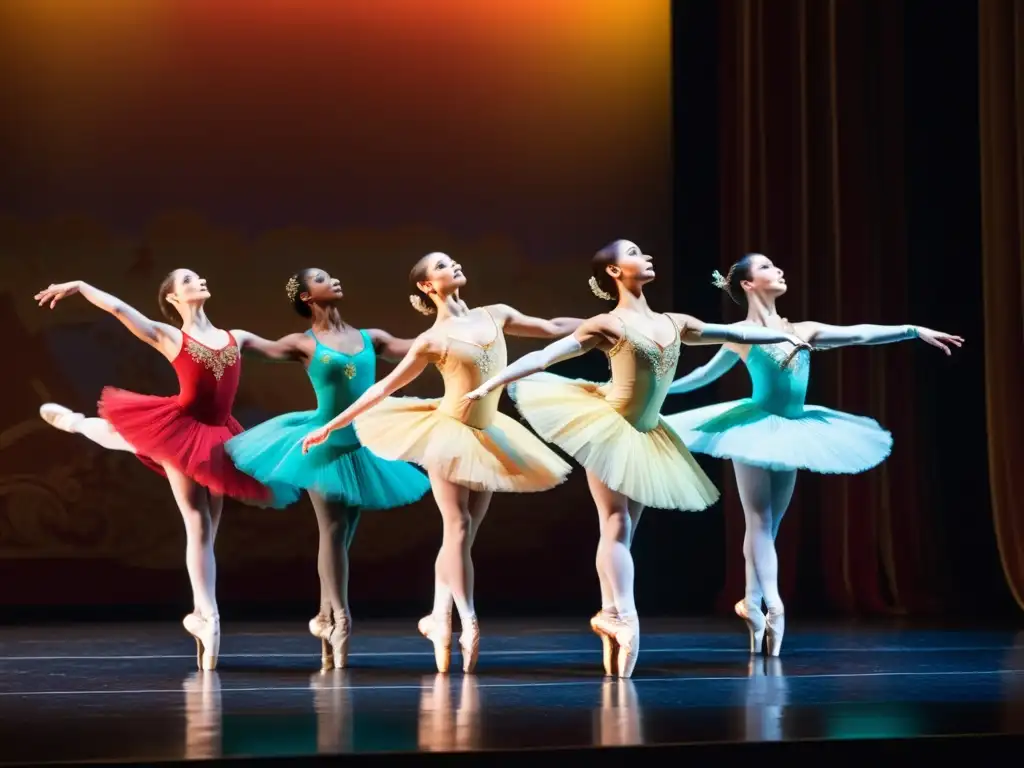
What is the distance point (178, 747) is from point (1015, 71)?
497 centimetres

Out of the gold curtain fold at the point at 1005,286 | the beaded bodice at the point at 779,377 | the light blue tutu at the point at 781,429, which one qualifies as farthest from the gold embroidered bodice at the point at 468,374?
the gold curtain fold at the point at 1005,286

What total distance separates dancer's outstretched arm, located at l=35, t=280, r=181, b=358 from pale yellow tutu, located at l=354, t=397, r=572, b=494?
68 cm

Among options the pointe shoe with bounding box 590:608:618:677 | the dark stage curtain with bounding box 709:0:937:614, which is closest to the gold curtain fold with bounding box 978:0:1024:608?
the dark stage curtain with bounding box 709:0:937:614

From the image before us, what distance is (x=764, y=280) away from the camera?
4.88 m

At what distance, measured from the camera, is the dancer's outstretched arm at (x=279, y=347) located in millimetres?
4676

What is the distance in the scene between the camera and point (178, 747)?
2994 millimetres

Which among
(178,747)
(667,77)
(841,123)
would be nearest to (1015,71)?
(841,123)

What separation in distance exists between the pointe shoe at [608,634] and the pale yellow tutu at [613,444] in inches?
14.7

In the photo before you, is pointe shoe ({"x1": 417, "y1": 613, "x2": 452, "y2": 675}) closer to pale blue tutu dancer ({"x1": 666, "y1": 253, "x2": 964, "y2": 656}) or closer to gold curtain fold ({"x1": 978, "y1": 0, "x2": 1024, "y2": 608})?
pale blue tutu dancer ({"x1": 666, "y1": 253, "x2": 964, "y2": 656})

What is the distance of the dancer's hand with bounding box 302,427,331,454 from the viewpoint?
432cm

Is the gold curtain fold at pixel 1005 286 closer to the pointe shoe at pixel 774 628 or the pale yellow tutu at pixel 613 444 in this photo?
the pointe shoe at pixel 774 628

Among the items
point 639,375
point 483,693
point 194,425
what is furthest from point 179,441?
point 639,375

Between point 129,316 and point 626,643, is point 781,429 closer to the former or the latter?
point 626,643

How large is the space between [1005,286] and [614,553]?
3002mm
